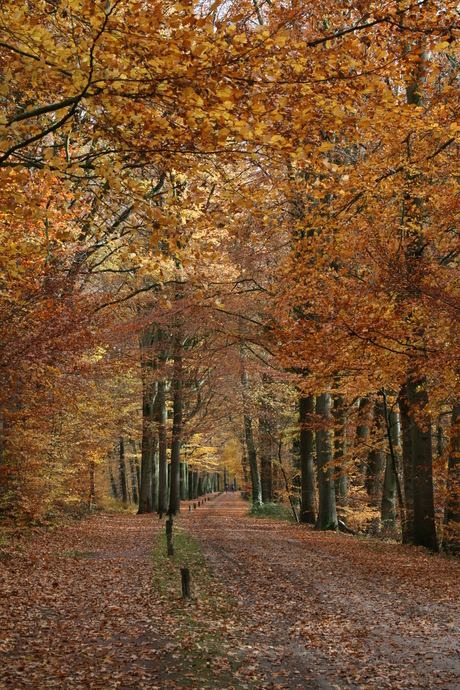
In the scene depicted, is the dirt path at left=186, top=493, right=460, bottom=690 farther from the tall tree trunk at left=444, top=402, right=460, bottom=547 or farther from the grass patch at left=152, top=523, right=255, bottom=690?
the tall tree trunk at left=444, top=402, right=460, bottom=547

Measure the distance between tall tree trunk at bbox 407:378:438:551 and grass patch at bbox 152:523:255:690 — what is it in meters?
5.97

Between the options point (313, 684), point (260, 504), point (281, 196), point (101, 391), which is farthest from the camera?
point (260, 504)

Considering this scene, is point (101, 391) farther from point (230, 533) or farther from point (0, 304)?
point (0, 304)

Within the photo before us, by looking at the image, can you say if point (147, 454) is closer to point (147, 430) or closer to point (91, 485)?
point (147, 430)

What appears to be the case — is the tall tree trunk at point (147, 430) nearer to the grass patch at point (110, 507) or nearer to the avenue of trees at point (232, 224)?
the avenue of trees at point (232, 224)

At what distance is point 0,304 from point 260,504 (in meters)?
23.1

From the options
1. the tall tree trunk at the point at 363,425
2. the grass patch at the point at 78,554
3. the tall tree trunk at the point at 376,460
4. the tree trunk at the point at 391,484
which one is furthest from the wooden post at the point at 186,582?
the tall tree trunk at the point at 376,460

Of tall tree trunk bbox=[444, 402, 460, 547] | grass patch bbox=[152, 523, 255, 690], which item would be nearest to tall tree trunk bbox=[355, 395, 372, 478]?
tall tree trunk bbox=[444, 402, 460, 547]

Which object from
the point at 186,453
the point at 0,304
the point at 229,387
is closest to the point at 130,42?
the point at 0,304

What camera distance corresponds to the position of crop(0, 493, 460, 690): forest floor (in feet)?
21.3

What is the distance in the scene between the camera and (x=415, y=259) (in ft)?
43.8

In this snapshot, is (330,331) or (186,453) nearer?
(330,331)

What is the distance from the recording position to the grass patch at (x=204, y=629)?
21.2 feet

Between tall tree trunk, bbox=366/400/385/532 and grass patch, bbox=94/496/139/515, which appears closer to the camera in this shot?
tall tree trunk, bbox=366/400/385/532
